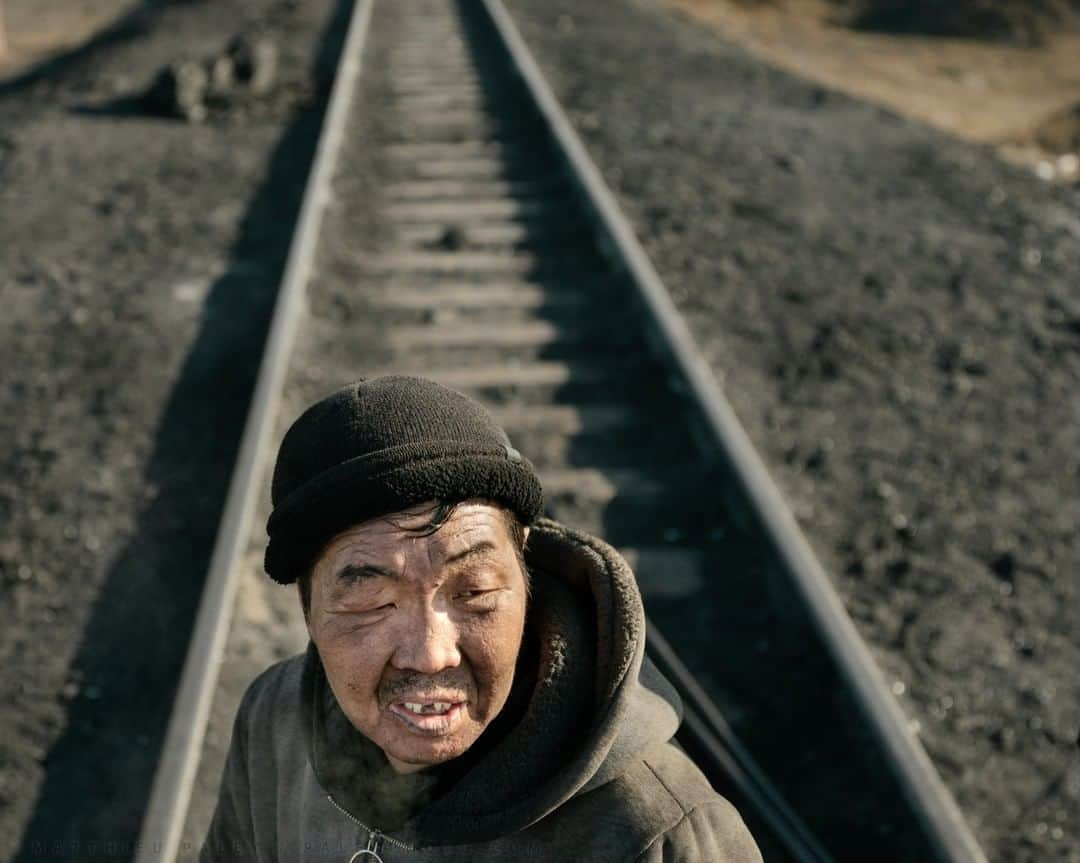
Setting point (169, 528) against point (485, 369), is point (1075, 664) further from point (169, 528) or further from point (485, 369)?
point (169, 528)

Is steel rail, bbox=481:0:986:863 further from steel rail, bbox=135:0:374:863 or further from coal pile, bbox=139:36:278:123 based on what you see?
coal pile, bbox=139:36:278:123

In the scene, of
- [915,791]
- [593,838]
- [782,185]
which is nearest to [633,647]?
[593,838]

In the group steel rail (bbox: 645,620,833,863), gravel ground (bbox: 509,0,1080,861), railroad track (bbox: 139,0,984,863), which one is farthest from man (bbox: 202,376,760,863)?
gravel ground (bbox: 509,0,1080,861)

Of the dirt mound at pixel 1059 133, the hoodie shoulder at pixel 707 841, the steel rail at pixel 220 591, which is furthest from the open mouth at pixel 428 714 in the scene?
the dirt mound at pixel 1059 133

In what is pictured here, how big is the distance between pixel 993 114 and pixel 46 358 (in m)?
12.6

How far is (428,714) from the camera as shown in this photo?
1640 mm

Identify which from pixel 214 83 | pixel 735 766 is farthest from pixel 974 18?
pixel 735 766

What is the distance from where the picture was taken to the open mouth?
1635 millimetres

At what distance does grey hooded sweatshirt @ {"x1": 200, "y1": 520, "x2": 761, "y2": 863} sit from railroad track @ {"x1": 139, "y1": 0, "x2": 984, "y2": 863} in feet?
3.36

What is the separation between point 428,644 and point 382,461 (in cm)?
27

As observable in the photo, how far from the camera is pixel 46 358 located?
6.25 meters

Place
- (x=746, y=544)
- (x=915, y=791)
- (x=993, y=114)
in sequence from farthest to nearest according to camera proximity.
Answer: (x=993, y=114), (x=746, y=544), (x=915, y=791)

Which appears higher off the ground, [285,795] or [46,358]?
[285,795]

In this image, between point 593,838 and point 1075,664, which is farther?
point 1075,664
